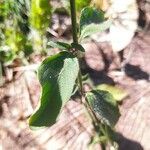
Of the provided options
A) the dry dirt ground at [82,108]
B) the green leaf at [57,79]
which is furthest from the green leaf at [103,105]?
the dry dirt ground at [82,108]

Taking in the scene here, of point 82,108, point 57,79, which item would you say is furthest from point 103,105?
point 82,108

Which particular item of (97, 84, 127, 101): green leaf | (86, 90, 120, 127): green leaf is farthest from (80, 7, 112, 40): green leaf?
(97, 84, 127, 101): green leaf

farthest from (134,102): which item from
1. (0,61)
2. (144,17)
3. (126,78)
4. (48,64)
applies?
(48,64)

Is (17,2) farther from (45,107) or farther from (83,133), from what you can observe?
(45,107)

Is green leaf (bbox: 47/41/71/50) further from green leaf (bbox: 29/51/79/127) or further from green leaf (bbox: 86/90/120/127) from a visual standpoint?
green leaf (bbox: 86/90/120/127)

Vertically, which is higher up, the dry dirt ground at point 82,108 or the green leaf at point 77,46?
the green leaf at point 77,46

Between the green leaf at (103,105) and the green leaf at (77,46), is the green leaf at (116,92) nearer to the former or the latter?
the green leaf at (103,105)

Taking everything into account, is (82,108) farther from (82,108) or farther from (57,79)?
(57,79)
